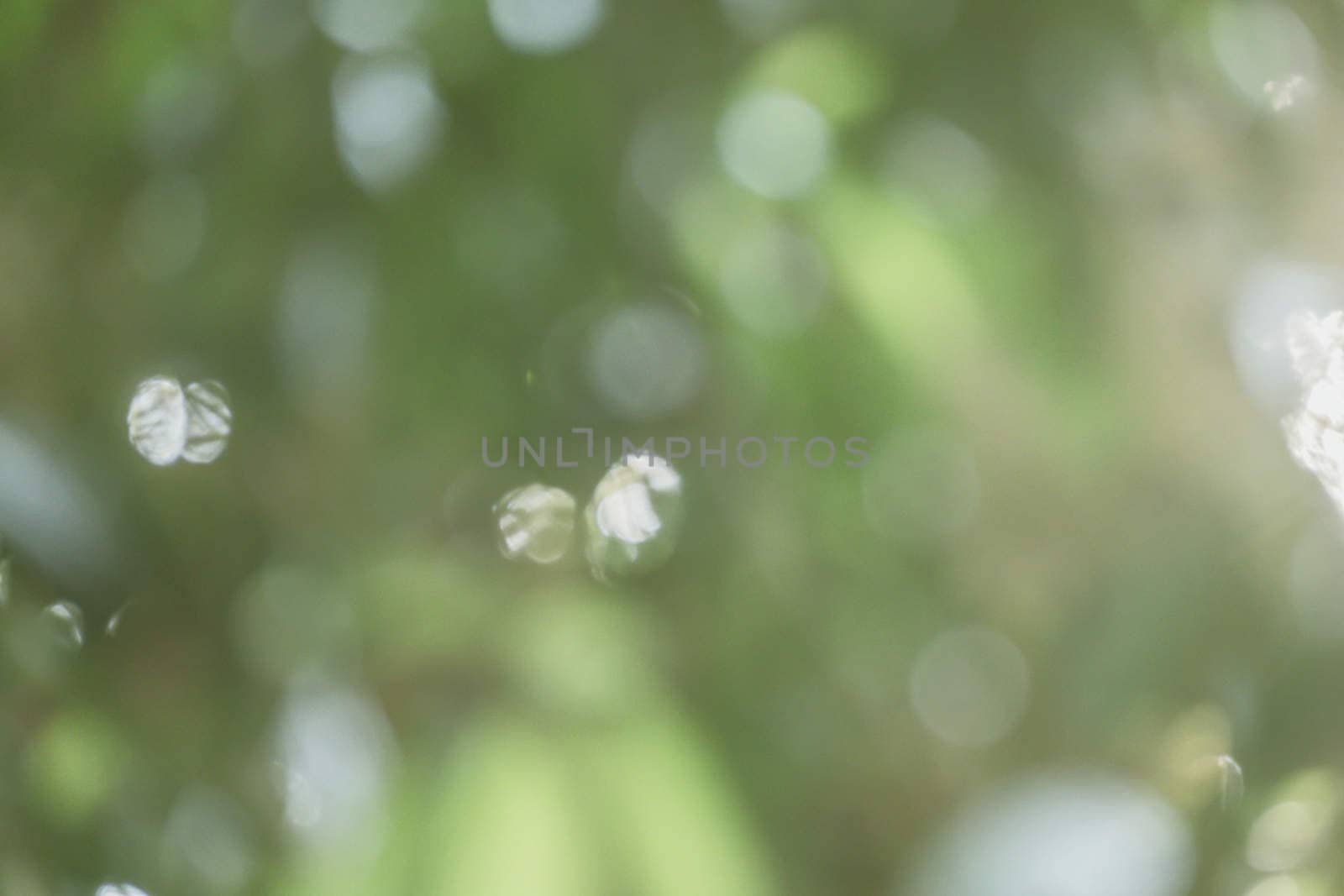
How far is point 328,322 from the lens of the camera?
12 cm

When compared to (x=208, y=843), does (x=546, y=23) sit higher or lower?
higher

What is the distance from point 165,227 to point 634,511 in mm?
73

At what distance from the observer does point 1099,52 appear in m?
0.12

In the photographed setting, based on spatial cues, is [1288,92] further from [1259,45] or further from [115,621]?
[115,621]

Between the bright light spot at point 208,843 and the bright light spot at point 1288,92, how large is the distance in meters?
0.16

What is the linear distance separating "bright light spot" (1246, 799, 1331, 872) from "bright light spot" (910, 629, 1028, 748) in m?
0.04

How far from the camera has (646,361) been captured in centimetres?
11

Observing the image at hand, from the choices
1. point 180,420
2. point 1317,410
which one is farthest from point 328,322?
point 1317,410

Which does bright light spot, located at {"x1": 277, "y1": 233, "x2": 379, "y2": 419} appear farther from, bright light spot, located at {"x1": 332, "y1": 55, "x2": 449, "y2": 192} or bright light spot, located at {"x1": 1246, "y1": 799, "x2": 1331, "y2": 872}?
bright light spot, located at {"x1": 1246, "y1": 799, "x2": 1331, "y2": 872}

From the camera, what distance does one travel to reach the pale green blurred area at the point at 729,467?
110 millimetres

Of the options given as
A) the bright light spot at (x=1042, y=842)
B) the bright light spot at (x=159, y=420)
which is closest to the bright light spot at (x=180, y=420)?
the bright light spot at (x=159, y=420)

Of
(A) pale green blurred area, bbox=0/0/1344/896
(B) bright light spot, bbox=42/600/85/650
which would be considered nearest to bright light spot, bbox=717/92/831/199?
(A) pale green blurred area, bbox=0/0/1344/896

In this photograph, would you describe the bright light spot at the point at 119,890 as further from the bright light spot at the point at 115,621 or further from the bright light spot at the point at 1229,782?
the bright light spot at the point at 1229,782

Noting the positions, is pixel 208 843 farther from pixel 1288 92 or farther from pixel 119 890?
pixel 1288 92
